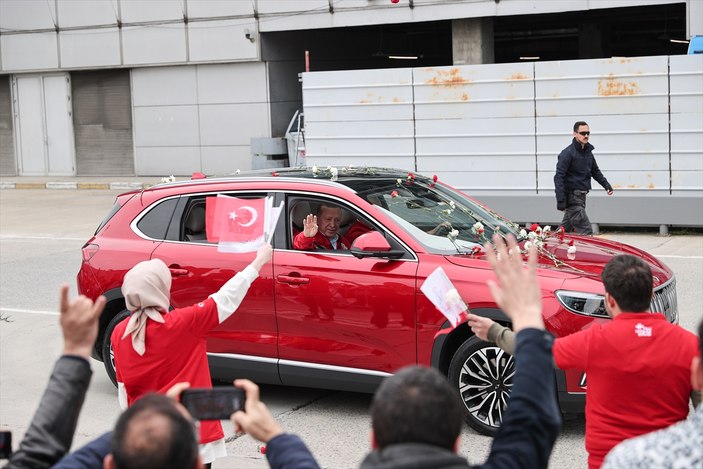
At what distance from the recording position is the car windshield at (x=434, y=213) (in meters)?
7.49

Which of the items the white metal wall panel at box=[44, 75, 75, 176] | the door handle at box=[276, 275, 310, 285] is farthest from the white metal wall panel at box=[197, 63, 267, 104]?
the door handle at box=[276, 275, 310, 285]

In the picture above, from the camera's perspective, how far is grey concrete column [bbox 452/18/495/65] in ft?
81.5

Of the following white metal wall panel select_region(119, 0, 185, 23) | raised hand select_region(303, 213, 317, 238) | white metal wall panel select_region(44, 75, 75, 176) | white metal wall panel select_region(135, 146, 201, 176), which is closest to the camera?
raised hand select_region(303, 213, 317, 238)

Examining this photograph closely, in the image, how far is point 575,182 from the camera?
539 inches

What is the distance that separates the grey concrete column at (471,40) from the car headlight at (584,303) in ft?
61.1

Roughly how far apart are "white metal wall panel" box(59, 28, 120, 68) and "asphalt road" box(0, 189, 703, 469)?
34.2ft

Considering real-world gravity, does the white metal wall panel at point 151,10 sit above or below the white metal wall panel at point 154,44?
above

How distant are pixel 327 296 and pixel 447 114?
1093cm

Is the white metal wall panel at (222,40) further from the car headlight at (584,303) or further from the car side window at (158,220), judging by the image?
the car headlight at (584,303)

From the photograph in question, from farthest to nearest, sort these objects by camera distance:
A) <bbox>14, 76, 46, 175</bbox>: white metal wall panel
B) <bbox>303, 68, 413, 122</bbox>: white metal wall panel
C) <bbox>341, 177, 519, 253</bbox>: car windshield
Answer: <bbox>14, 76, 46, 175</bbox>: white metal wall panel < <bbox>303, 68, 413, 122</bbox>: white metal wall panel < <bbox>341, 177, 519, 253</bbox>: car windshield

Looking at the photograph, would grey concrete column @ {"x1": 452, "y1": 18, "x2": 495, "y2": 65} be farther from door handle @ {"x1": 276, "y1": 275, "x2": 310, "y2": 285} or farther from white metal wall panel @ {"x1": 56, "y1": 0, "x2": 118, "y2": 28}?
door handle @ {"x1": 276, "y1": 275, "x2": 310, "y2": 285}

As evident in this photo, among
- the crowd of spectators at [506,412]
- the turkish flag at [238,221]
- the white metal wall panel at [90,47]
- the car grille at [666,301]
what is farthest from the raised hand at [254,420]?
the white metal wall panel at [90,47]

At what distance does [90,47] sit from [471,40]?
11.1 m

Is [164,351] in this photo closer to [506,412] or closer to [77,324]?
[77,324]
